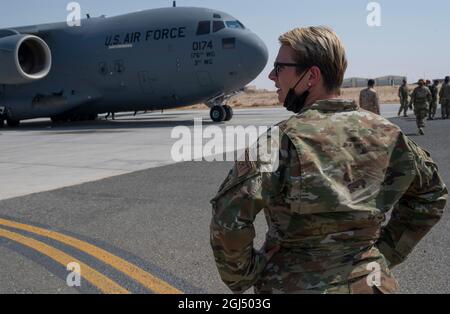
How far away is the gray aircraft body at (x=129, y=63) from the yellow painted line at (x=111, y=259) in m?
12.0

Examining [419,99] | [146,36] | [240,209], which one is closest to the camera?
[240,209]

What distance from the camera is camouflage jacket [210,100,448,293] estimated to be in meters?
1.61

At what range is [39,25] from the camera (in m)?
20.0

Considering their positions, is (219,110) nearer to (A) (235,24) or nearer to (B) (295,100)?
(A) (235,24)

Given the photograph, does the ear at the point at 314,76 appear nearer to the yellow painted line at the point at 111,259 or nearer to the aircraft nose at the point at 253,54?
the yellow painted line at the point at 111,259

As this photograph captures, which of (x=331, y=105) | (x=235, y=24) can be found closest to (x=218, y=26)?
(x=235, y=24)

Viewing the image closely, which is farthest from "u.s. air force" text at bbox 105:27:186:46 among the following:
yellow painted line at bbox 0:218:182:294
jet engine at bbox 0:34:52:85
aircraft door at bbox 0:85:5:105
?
yellow painted line at bbox 0:218:182:294

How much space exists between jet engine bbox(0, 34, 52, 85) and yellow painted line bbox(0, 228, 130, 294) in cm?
1306

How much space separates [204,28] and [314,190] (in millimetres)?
15787

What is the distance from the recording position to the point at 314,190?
1611 millimetres

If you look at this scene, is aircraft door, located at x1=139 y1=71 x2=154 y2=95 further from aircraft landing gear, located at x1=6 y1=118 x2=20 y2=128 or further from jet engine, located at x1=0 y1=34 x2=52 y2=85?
aircraft landing gear, located at x1=6 y1=118 x2=20 y2=128

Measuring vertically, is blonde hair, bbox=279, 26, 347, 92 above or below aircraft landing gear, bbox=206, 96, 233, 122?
above

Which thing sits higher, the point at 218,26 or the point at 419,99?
the point at 218,26

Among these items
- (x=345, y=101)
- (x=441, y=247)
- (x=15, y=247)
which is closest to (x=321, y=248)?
(x=345, y=101)
